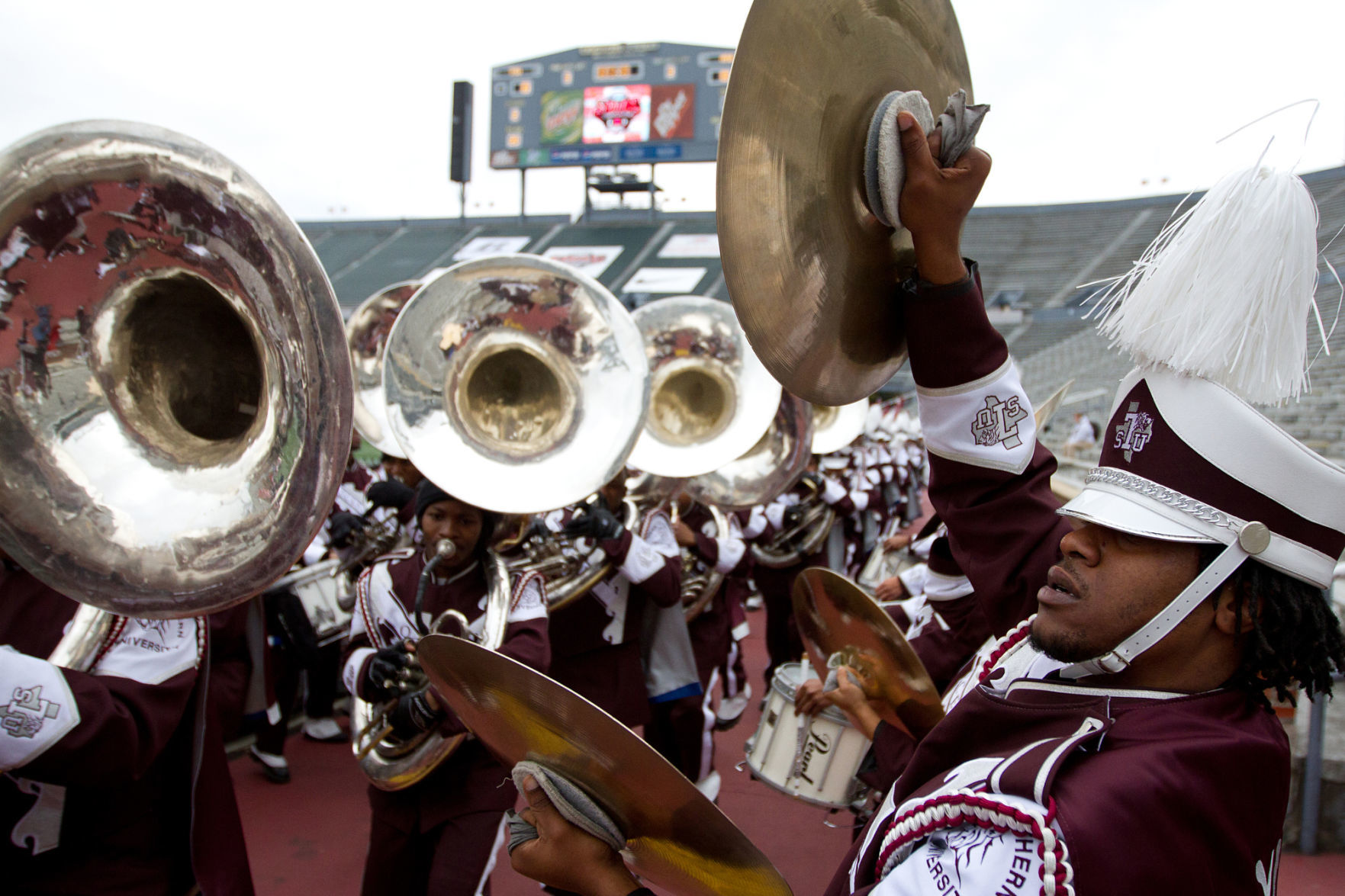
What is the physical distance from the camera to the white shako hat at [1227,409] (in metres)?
1.21

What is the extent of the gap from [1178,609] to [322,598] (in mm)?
4979

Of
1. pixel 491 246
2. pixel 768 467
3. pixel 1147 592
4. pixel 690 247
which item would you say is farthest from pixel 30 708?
pixel 491 246

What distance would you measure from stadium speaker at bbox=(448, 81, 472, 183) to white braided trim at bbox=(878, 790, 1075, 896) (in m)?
36.4

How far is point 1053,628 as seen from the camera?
1.31 metres

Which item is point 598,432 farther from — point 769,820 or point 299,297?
point 769,820

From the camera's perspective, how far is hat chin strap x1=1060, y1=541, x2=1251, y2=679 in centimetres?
122

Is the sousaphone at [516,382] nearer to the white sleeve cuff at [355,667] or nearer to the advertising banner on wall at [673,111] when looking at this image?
the white sleeve cuff at [355,667]

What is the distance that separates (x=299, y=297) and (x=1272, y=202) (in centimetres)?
154

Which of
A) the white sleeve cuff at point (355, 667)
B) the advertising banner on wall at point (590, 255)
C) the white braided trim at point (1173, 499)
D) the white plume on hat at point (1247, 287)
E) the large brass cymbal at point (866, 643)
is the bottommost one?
the advertising banner on wall at point (590, 255)

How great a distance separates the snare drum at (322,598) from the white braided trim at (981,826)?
15.2 ft

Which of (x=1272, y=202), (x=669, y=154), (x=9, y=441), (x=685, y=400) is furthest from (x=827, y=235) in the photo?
(x=669, y=154)

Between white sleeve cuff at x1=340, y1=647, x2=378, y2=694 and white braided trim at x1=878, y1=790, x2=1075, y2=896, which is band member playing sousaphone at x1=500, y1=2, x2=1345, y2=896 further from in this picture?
white sleeve cuff at x1=340, y1=647, x2=378, y2=694

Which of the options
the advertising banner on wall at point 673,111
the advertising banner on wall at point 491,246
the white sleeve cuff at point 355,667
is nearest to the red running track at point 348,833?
the white sleeve cuff at point 355,667

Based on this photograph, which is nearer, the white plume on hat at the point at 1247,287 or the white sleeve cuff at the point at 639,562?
the white plume on hat at the point at 1247,287
